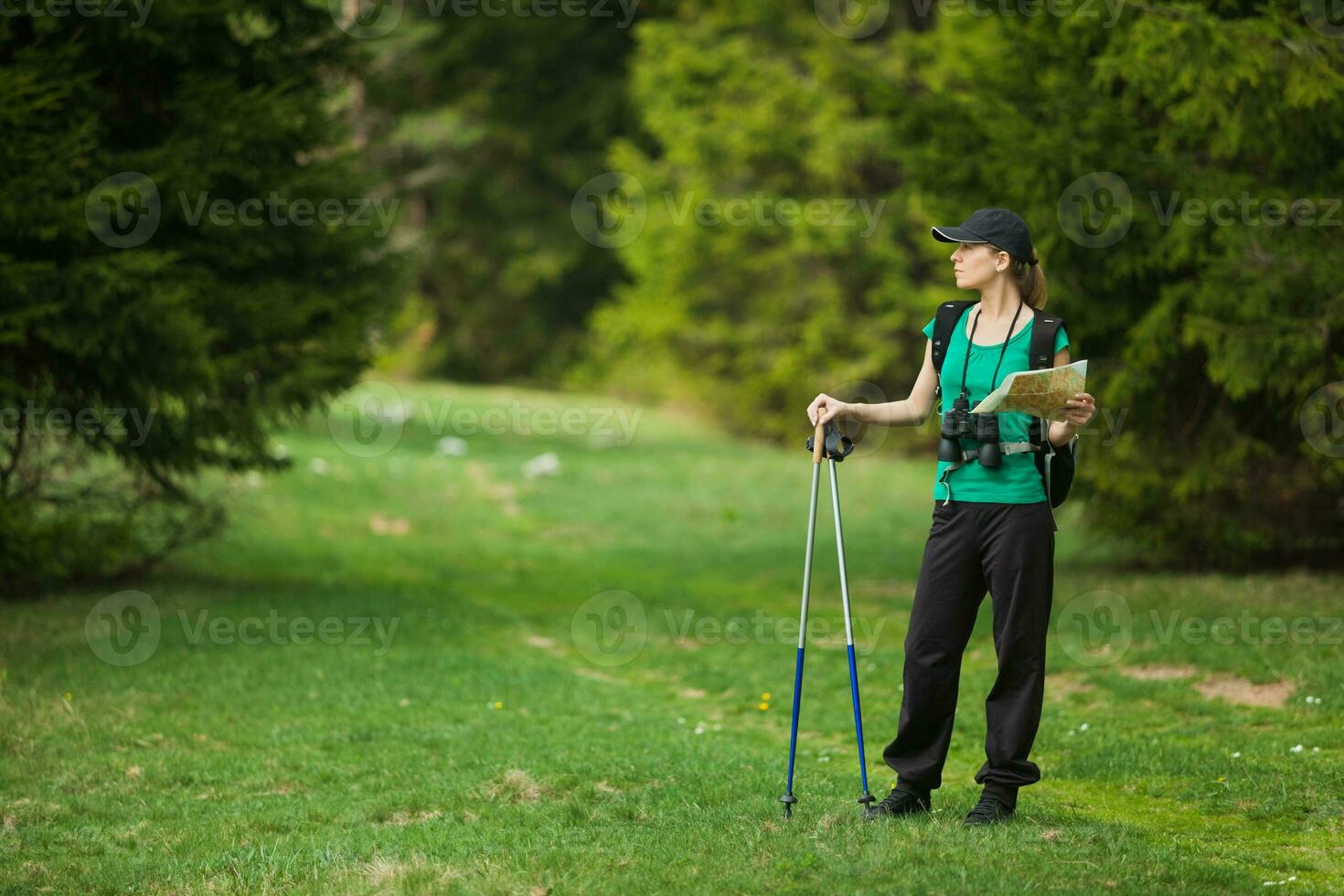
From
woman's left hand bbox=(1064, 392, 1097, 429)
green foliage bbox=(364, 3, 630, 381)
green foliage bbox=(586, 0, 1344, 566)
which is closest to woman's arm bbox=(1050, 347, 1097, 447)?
woman's left hand bbox=(1064, 392, 1097, 429)

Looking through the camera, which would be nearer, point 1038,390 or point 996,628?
point 1038,390

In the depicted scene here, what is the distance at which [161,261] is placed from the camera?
9.84 meters

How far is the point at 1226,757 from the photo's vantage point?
6.98 metres

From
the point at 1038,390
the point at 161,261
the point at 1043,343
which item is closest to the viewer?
the point at 1038,390

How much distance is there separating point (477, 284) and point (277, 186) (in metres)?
30.9

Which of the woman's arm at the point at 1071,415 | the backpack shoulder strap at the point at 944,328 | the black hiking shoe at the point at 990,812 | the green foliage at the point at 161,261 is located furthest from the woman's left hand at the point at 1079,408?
the green foliage at the point at 161,261

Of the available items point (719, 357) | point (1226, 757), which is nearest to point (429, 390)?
point (719, 357)

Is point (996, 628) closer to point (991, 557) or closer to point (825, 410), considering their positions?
point (991, 557)

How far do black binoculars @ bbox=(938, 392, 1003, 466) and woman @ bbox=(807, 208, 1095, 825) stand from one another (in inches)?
1.8

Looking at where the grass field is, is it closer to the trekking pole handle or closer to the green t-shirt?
the green t-shirt

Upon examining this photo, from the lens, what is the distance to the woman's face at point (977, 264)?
543 cm

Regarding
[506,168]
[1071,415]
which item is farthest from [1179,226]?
[506,168]

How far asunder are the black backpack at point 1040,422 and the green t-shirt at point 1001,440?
3 cm

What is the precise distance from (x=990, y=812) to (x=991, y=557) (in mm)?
988
